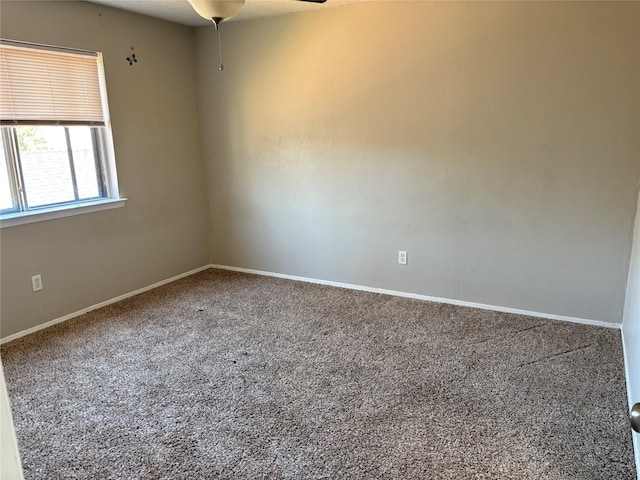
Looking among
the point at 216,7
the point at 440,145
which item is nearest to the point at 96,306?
the point at 216,7

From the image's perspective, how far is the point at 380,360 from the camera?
2834 mm

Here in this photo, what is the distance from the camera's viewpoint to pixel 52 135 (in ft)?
11.1

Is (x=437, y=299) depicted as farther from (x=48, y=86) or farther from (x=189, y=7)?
(x=48, y=86)

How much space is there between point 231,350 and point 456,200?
6.68ft

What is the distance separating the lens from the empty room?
217cm

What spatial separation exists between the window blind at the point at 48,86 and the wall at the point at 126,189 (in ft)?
0.31

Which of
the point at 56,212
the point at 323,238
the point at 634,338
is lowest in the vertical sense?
the point at 634,338

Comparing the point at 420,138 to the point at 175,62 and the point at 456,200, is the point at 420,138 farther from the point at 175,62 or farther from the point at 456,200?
the point at 175,62

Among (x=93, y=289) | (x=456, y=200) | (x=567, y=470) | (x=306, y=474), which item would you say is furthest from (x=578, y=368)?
(x=93, y=289)

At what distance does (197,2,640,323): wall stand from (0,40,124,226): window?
1.13 meters

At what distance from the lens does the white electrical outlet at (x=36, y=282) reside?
10.8 feet

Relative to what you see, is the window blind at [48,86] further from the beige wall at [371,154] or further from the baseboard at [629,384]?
the baseboard at [629,384]

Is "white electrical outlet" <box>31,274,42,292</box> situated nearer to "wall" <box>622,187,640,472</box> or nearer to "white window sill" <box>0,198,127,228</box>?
"white window sill" <box>0,198,127,228</box>

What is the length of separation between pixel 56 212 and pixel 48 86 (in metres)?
0.91
